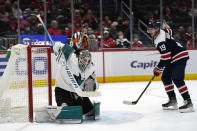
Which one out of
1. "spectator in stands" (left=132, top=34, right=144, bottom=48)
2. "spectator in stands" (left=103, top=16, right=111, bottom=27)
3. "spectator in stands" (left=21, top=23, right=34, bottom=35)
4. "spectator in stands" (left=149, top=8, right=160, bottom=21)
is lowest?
"spectator in stands" (left=132, top=34, right=144, bottom=48)

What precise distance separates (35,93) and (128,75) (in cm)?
457

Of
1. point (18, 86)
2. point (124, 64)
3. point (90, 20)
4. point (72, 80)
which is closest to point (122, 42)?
point (124, 64)

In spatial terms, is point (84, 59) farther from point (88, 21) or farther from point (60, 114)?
point (88, 21)

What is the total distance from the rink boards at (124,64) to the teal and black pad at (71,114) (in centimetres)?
456

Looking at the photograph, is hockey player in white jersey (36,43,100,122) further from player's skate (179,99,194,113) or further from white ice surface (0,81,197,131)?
player's skate (179,99,194,113)

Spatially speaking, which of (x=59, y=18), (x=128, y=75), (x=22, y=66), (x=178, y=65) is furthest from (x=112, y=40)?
(x=22, y=66)

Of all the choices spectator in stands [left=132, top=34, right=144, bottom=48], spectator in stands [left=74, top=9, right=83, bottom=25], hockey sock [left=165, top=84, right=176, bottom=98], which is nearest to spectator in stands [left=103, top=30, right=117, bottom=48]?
spectator in stands [left=132, top=34, right=144, bottom=48]

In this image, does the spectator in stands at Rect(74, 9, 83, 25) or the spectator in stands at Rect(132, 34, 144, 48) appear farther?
the spectator in stands at Rect(74, 9, 83, 25)

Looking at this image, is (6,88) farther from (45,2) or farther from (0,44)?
(45,2)

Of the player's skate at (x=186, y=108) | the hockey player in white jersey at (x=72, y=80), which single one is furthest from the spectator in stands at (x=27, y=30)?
the player's skate at (x=186, y=108)

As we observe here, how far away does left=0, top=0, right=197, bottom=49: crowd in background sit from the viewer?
8.58m

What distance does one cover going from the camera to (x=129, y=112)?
447 centimetres

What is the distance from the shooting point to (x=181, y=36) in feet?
30.0

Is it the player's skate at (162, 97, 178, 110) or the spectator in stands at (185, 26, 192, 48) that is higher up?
the spectator in stands at (185, 26, 192, 48)
